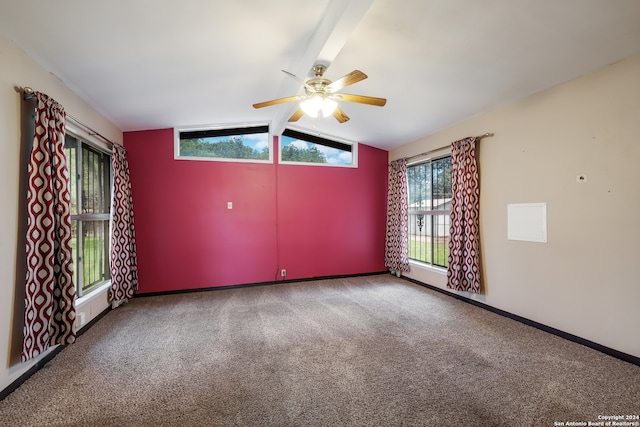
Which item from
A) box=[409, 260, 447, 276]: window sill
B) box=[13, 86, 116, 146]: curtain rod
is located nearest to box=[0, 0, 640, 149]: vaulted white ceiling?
box=[13, 86, 116, 146]: curtain rod

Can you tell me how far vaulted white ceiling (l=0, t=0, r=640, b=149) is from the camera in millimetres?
1820

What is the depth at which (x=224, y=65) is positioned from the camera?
8.55ft

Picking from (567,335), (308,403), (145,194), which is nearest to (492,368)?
(567,335)

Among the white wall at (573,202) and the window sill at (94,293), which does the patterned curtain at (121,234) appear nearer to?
the window sill at (94,293)

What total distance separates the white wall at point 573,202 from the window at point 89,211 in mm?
4679

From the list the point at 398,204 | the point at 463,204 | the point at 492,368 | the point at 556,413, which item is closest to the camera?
the point at 556,413

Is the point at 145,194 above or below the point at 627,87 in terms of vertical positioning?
below

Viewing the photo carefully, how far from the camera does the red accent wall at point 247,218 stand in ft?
13.9

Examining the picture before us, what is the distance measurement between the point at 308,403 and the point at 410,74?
289 cm

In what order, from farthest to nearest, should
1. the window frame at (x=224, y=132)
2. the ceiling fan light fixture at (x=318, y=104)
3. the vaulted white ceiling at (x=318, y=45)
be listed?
the window frame at (x=224, y=132) < the ceiling fan light fixture at (x=318, y=104) < the vaulted white ceiling at (x=318, y=45)

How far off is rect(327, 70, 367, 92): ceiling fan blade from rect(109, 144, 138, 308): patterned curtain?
3.07 metres

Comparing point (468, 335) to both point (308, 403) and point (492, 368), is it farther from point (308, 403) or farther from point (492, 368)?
point (308, 403)

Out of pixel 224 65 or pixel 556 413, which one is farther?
pixel 224 65

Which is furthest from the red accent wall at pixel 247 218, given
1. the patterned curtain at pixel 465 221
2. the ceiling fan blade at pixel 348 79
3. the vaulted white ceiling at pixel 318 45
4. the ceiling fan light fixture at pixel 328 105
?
the ceiling fan blade at pixel 348 79
